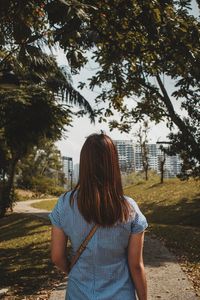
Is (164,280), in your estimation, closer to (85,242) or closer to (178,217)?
(85,242)

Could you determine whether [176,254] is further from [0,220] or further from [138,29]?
[0,220]

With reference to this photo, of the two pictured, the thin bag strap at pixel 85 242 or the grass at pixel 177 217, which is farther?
the grass at pixel 177 217

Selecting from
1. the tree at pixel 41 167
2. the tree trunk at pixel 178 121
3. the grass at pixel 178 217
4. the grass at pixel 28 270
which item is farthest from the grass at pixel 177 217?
the tree at pixel 41 167

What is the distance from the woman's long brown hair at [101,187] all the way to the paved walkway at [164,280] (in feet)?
17.3

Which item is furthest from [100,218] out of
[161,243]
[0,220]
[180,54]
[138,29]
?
[0,220]

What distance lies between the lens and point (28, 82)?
821 inches

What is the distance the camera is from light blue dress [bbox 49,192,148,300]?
254 centimetres

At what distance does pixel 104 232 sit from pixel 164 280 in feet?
20.9

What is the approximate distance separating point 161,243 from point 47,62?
8284 millimetres

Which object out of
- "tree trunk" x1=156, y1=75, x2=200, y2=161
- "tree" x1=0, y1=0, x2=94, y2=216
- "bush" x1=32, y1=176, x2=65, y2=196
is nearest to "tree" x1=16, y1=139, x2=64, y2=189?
Result: "bush" x1=32, y1=176, x2=65, y2=196

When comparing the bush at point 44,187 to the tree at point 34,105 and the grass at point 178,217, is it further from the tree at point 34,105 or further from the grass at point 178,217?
the tree at point 34,105

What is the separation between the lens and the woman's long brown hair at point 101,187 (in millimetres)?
2533

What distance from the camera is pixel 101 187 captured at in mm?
2549

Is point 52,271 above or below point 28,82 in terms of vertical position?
below
